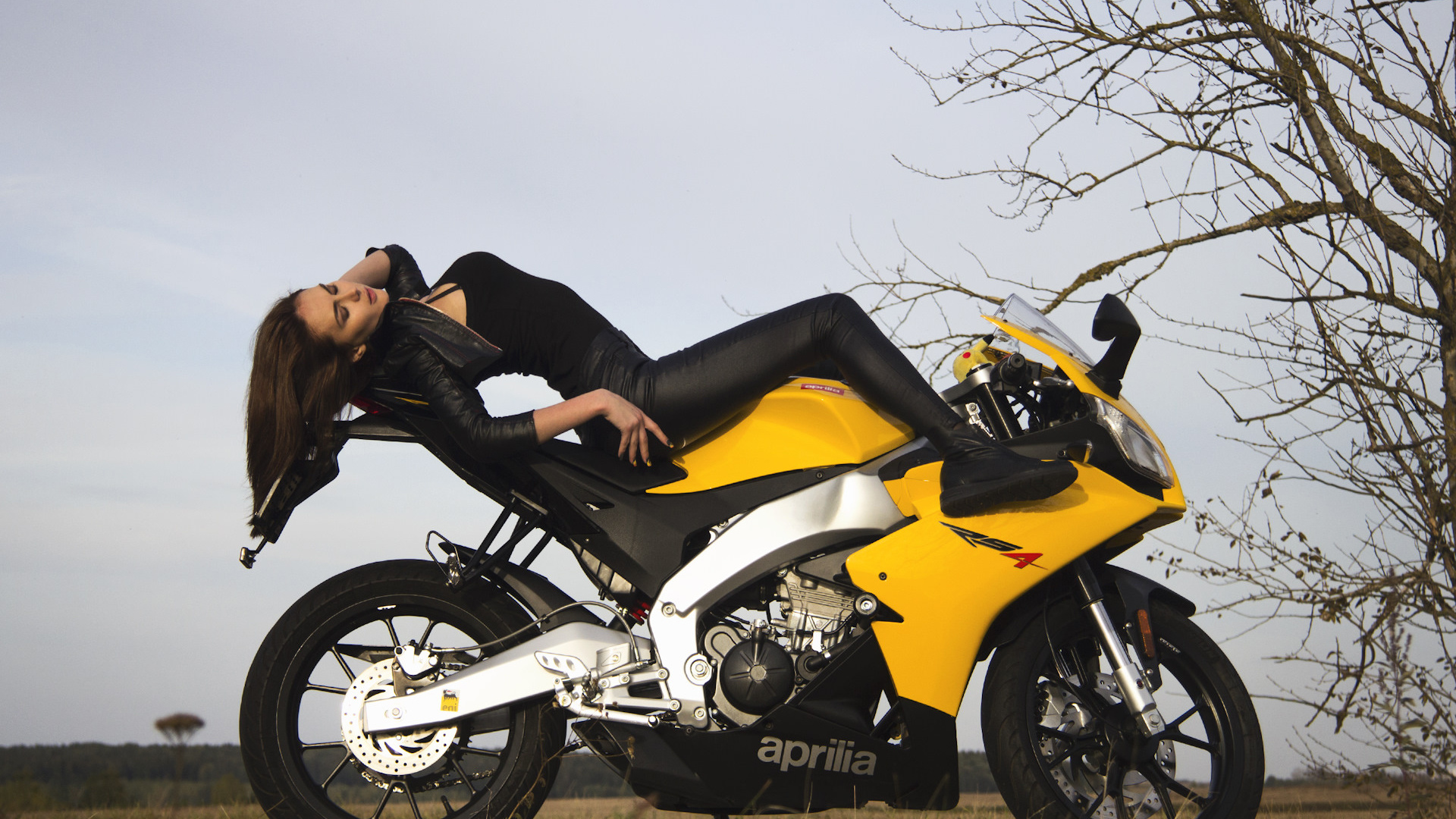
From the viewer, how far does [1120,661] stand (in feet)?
9.54

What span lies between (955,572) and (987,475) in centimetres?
29

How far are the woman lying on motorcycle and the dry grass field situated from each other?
1.01 metres

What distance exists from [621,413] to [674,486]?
0.89ft

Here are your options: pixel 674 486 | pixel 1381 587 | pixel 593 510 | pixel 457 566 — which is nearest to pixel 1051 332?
pixel 674 486

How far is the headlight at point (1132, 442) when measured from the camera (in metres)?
2.97

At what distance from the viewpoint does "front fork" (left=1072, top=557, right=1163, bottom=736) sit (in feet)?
9.41

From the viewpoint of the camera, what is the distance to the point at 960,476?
286 centimetres

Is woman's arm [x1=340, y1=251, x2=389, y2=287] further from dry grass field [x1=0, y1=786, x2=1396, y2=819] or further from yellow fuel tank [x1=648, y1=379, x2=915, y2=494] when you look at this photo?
dry grass field [x1=0, y1=786, x2=1396, y2=819]

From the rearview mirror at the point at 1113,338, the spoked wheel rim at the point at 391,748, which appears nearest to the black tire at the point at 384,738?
the spoked wheel rim at the point at 391,748

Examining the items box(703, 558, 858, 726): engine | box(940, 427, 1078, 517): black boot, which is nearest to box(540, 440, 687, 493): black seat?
box(703, 558, 858, 726): engine

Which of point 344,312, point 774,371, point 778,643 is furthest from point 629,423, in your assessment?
point 344,312

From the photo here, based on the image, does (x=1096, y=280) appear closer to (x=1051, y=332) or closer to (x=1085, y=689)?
(x=1051, y=332)

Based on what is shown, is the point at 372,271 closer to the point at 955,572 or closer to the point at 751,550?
the point at 751,550

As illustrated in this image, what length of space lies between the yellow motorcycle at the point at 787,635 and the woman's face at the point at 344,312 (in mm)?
205
